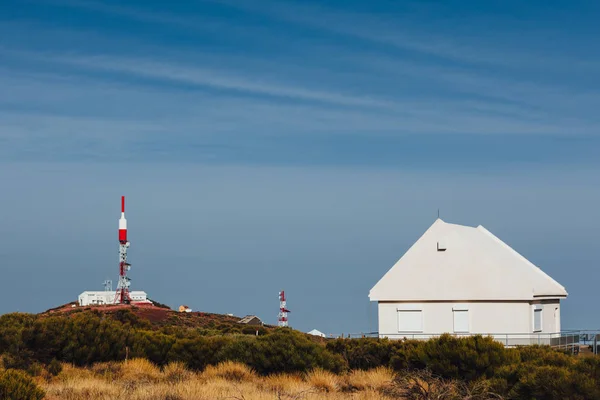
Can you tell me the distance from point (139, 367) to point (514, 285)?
19.3 metres

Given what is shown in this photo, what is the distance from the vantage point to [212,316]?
7988 cm

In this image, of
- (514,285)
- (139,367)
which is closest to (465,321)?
(514,285)

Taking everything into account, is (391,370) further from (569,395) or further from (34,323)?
(34,323)

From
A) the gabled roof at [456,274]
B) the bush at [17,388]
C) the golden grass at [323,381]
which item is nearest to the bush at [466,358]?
the golden grass at [323,381]

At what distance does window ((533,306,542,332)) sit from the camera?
38344mm

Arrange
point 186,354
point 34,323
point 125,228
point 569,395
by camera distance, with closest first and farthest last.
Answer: point 569,395, point 34,323, point 186,354, point 125,228

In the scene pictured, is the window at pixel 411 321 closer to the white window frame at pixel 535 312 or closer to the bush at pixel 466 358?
the white window frame at pixel 535 312

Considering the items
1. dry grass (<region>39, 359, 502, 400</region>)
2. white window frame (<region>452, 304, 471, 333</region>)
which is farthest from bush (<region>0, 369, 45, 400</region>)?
white window frame (<region>452, 304, 471, 333</region>)

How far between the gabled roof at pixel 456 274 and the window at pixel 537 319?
0.65 m

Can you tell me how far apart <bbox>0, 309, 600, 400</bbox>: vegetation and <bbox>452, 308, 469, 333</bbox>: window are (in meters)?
9.17

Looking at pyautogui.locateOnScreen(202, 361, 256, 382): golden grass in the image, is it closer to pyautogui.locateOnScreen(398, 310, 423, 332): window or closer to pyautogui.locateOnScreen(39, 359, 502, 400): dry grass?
Result: pyautogui.locateOnScreen(39, 359, 502, 400): dry grass

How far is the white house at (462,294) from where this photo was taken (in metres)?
38.0

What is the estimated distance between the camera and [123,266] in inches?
2768

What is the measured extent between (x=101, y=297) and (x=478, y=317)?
1934 inches
